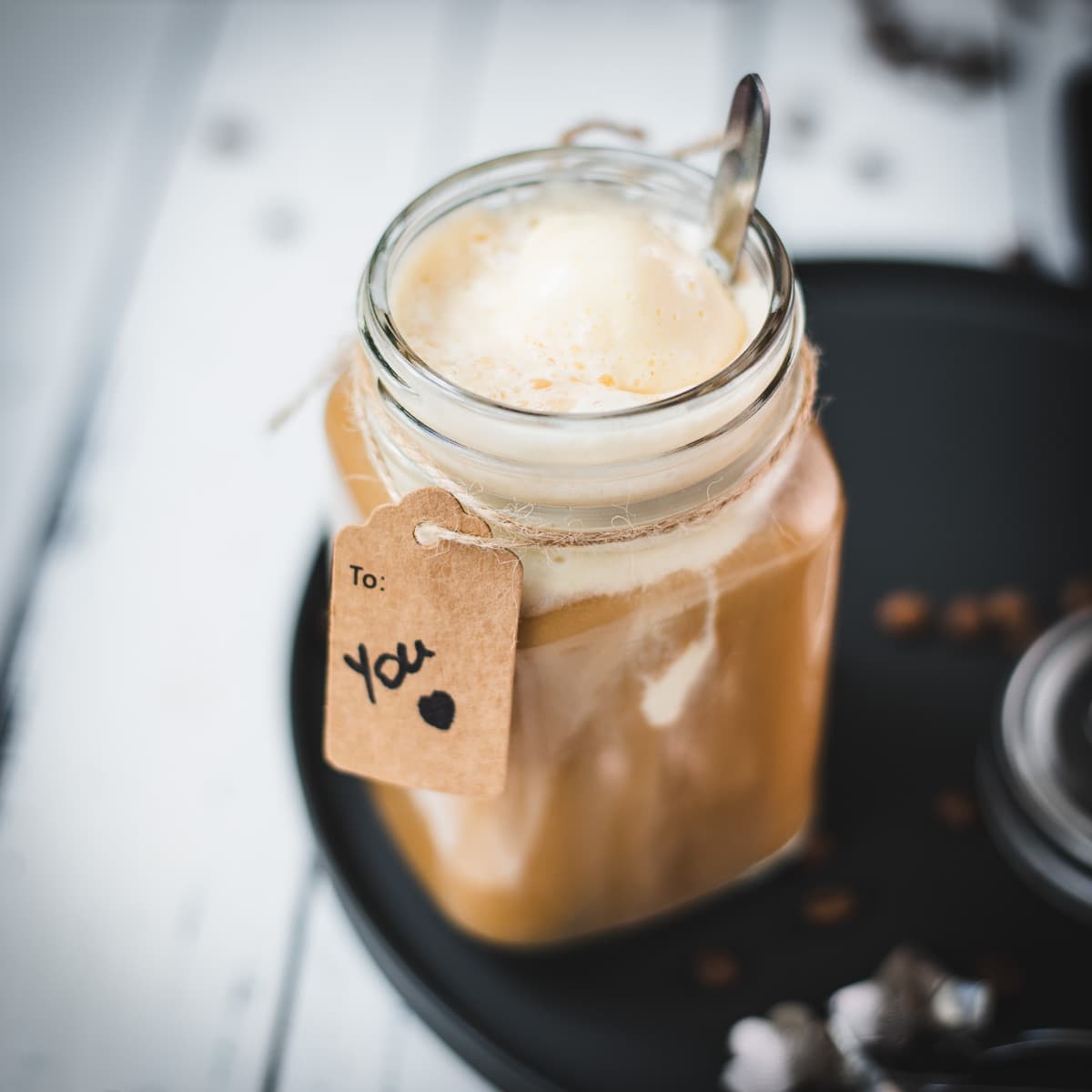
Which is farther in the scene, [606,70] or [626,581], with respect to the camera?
[606,70]

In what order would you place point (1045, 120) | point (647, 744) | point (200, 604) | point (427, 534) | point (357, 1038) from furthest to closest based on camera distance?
point (1045, 120)
point (200, 604)
point (357, 1038)
point (647, 744)
point (427, 534)

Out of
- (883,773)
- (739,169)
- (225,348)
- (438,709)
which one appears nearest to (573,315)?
(739,169)

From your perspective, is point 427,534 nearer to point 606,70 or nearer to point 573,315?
point 573,315

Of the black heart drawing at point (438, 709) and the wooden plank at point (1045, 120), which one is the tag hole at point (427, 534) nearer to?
the black heart drawing at point (438, 709)

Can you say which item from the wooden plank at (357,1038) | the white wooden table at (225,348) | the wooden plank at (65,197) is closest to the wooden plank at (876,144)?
the white wooden table at (225,348)

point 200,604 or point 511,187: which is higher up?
point 511,187

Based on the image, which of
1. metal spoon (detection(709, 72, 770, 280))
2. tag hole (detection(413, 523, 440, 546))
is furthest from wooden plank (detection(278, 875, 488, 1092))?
metal spoon (detection(709, 72, 770, 280))
